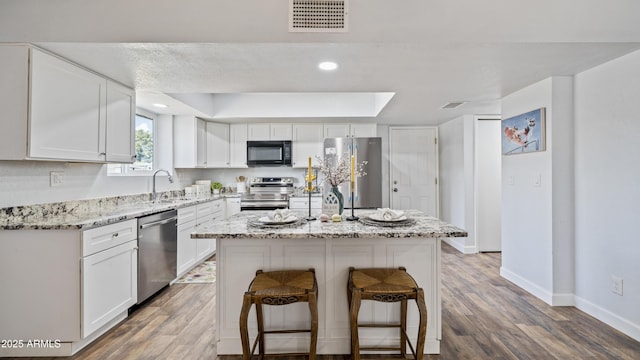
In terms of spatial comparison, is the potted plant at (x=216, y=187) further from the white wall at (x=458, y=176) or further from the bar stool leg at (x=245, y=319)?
the white wall at (x=458, y=176)

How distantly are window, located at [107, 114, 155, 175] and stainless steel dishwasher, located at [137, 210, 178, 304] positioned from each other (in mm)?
1064

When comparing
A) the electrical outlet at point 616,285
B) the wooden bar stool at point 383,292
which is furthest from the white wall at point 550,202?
the wooden bar stool at point 383,292

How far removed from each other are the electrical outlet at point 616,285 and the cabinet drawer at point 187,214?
13.3ft

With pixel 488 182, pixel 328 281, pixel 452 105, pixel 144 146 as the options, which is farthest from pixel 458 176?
pixel 144 146

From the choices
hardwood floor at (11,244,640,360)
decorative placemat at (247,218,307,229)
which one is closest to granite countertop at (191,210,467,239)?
decorative placemat at (247,218,307,229)

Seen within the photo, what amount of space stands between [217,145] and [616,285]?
495 cm

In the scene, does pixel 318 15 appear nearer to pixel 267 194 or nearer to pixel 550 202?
pixel 550 202

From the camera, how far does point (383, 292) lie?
5.39ft

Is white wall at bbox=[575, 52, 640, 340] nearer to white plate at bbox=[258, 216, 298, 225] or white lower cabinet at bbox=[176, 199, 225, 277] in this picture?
white plate at bbox=[258, 216, 298, 225]

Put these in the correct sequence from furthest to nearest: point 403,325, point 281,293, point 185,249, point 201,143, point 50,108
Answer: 1. point 201,143
2. point 185,249
3. point 50,108
4. point 403,325
5. point 281,293

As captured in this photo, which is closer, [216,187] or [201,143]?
[201,143]

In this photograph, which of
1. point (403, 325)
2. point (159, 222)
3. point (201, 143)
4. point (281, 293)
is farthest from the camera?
point (201, 143)

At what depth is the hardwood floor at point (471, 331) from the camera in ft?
6.67

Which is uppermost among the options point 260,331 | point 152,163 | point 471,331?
point 152,163
